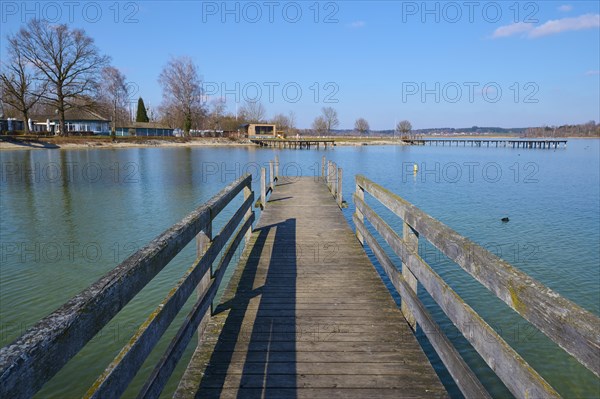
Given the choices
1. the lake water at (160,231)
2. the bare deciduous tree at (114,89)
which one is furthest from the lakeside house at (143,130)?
the lake water at (160,231)

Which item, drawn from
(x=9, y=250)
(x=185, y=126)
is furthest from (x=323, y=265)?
(x=185, y=126)

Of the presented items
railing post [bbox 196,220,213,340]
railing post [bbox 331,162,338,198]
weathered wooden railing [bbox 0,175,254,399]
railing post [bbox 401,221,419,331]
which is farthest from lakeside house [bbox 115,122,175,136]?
weathered wooden railing [bbox 0,175,254,399]

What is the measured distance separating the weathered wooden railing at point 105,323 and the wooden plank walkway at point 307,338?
0.44 m

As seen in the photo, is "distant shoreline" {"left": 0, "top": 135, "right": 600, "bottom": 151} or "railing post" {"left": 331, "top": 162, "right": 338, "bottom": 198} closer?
"railing post" {"left": 331, "top": 162, "right": 338, "bottom": 198}

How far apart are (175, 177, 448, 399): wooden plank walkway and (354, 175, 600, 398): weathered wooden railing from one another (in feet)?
1.29

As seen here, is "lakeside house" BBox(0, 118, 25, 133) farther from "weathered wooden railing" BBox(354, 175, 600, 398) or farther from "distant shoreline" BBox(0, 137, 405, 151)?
→ "weathered wooden railing" BBox(354, 175, 600, 398)

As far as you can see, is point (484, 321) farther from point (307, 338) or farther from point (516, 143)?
point (516, 143)

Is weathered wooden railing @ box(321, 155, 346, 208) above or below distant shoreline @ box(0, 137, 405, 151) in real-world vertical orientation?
below

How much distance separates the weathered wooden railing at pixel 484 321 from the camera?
1.60 meters

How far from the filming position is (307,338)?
4.01 m

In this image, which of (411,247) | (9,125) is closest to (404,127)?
(9,125)

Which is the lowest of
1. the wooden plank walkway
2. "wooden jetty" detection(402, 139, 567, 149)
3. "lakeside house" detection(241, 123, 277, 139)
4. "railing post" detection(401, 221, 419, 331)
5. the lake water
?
the lake water

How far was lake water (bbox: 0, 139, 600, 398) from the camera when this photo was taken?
21.0 ft

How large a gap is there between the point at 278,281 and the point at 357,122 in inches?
6439
